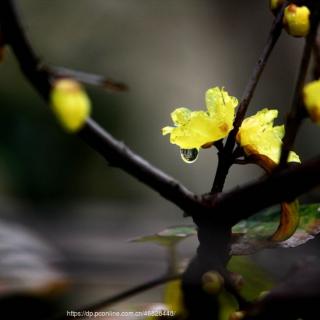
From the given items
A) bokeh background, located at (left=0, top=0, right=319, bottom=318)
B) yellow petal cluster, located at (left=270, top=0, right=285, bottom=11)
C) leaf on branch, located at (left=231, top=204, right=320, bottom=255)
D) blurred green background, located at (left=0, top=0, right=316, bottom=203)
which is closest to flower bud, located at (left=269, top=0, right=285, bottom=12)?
yellow petal cluster, located at (left=270, top=0, right=285, bottom=11)

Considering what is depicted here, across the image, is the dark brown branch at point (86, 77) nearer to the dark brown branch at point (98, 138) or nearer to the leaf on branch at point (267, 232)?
the dark brown branch at point (98, 138)

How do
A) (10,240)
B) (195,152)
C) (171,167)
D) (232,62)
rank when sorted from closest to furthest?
(195,152) < (10,240) < (171,167) < (232,62)

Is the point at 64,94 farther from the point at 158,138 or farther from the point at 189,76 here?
the point at 189,76

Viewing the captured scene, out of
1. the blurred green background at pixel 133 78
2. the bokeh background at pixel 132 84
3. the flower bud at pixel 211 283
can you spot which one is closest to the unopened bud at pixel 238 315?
the flower bud at pixel 211 283

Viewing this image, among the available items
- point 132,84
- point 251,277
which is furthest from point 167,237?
point 132,84

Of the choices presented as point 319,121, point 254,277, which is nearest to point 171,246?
point 254,277

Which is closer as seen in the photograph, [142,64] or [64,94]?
[64,94]

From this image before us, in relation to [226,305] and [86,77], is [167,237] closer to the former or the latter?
[226,305]

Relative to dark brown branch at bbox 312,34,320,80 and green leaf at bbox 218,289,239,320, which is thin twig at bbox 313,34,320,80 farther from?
green leaf at bbox 218,289,239,320
